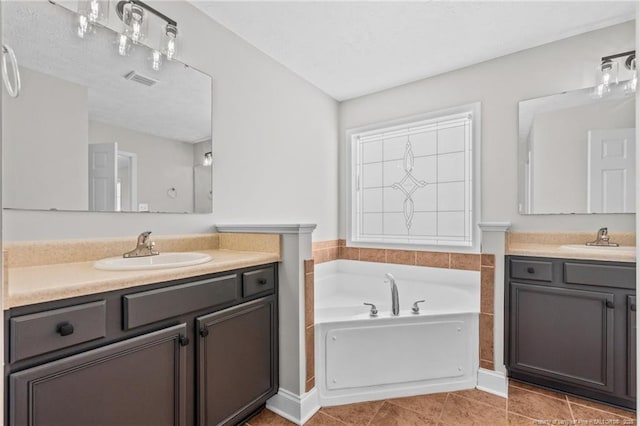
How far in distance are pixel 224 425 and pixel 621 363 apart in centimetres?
217

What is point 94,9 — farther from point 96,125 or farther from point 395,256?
point 395,256

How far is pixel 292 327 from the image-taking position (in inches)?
74.0

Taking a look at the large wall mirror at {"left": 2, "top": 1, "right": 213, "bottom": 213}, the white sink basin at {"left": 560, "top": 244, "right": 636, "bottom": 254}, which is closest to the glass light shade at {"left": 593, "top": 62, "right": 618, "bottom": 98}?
the white sink basin at {"left": 560, "top": 244, "right": 636, "bottom": 254}

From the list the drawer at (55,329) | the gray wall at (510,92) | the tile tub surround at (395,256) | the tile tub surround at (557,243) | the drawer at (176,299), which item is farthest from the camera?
the tile tub surround at (395,256)

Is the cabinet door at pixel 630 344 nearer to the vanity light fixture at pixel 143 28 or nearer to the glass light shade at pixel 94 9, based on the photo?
the vanity light fixture at pixel 143 28

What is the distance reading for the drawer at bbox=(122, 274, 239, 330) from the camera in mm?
1261

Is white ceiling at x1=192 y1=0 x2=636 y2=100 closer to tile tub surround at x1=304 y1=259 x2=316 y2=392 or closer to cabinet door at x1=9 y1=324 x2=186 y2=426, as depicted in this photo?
tile tub surround at x1=304 y1=259 x2=316 y2=392

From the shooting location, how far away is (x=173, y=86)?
1.98 metres

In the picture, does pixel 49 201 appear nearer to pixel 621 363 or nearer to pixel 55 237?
pixel 55 237

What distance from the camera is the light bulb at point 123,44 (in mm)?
1723

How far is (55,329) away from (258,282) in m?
0.89

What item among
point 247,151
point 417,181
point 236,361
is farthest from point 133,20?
point 417,181

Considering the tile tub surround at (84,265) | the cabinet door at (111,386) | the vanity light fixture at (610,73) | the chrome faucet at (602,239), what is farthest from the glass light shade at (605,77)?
the cabinet door at (111,386)

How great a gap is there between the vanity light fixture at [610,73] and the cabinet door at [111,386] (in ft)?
9.94
